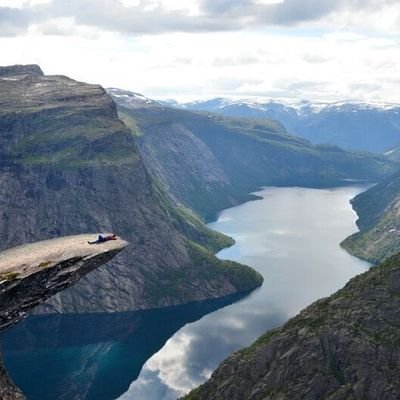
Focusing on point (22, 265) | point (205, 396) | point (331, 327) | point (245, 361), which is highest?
point (22, 265)

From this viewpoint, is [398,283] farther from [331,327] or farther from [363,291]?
[331,327]

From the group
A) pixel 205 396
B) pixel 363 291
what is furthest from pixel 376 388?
pixel 205 396

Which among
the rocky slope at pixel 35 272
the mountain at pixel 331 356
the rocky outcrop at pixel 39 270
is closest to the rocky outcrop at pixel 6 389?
the rocky slope at pixel 35 272

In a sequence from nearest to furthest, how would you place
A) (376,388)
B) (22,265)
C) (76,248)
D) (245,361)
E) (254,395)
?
(22,265), (76,248), (376,388), (254,395), (245,361)

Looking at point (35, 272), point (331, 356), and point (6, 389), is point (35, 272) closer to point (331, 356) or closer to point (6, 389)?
point (6, 389)

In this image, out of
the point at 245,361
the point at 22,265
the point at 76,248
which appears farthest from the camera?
the point at 245,361

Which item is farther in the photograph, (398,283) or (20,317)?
(398,283)
